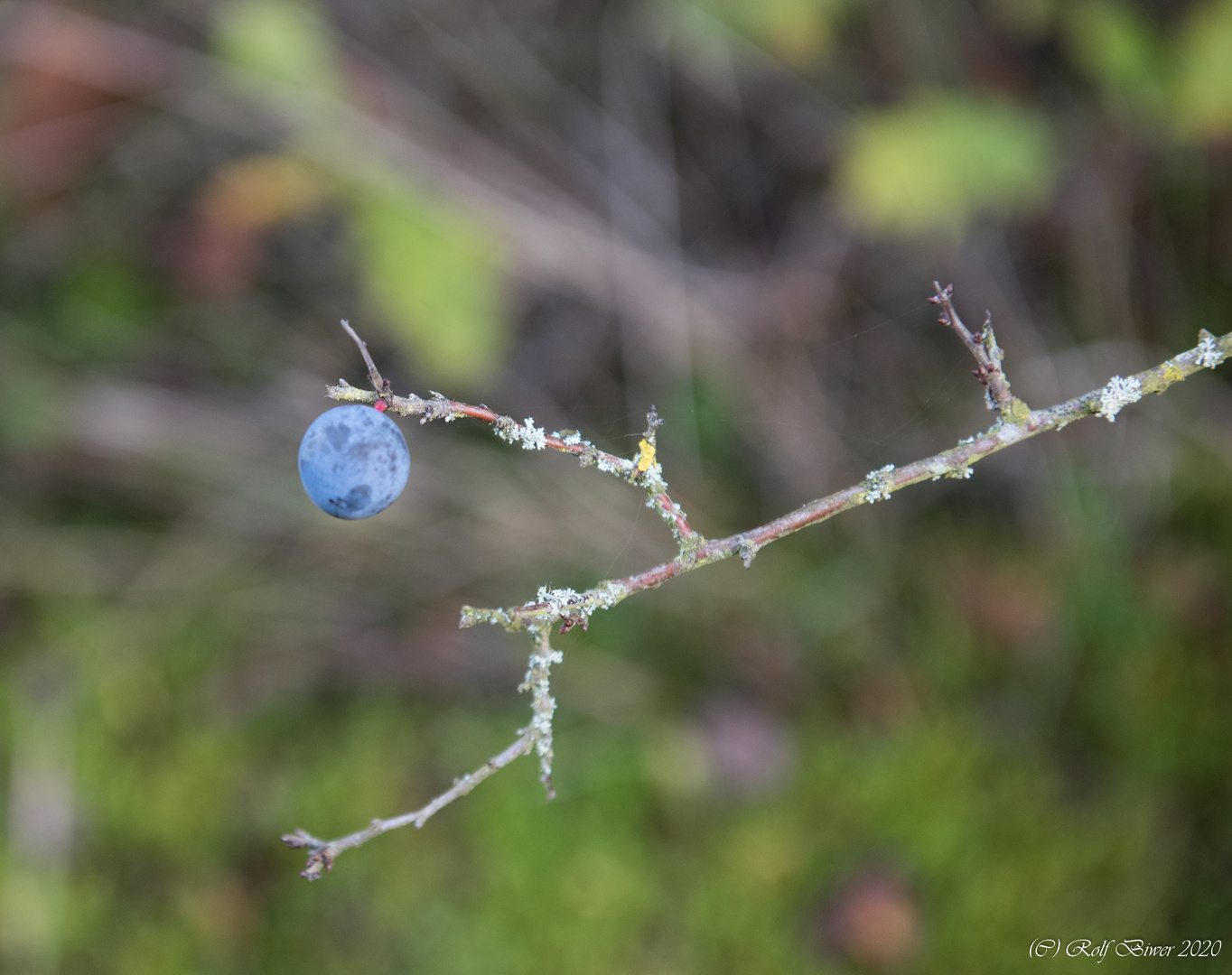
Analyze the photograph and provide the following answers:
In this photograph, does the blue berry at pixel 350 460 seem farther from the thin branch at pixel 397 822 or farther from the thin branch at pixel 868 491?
the thin branch at pixel 397 822

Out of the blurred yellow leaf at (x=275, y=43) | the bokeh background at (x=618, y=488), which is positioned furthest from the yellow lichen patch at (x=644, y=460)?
the blurred yellow leaf at (x=275, y=43)

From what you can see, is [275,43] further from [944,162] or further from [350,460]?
[350,460]

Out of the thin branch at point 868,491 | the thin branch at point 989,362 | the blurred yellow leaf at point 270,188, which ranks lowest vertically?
the thin branch at point 868,491

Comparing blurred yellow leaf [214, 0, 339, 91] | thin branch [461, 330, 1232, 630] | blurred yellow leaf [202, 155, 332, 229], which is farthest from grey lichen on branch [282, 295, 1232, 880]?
blurred yellow leaf [214, 0, 339, 91]

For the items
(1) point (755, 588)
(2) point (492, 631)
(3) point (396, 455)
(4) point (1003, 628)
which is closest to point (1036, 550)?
(4) point (1003, 628)

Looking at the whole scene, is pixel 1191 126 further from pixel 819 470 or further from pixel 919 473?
pixel 919 473

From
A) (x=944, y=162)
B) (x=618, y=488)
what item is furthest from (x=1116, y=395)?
(x=618, y=488)

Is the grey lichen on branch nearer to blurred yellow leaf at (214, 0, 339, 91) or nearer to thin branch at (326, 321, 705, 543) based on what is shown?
thin branch at (326, 321, 705, 543)

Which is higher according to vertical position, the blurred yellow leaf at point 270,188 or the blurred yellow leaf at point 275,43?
the blurred yellow leaf at point 275,43
